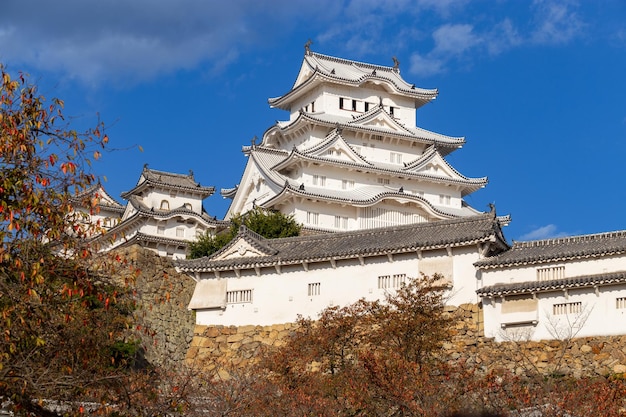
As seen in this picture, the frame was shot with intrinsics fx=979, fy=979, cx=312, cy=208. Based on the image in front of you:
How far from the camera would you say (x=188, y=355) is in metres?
32.8

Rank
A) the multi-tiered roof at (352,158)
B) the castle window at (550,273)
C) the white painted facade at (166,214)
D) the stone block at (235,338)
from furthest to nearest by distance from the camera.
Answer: the white painted facade at (166,214), the multi-tiered roof at (352,158), the stone block at (235,338), the castle window at (550,273)

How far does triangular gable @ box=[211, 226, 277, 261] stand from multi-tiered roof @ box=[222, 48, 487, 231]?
11.8 m

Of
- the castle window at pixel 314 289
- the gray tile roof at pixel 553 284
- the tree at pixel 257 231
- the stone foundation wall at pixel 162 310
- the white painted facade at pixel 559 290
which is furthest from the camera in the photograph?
the tree at pixel 257 231

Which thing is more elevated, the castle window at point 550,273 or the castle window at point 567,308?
the castle window at point 550,273

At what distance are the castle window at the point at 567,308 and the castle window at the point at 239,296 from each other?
1029 cm

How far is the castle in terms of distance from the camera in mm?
28031

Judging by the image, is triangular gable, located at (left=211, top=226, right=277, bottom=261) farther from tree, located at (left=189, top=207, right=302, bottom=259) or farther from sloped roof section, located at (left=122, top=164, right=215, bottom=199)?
sloped roof section, located at (left=122, top=164, right=215, bottom=199)

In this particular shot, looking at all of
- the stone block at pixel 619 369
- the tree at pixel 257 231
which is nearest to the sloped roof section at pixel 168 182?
the tree at pixel 257 231

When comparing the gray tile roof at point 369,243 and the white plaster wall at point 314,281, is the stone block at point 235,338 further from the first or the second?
the gray tile roof at point 369,243

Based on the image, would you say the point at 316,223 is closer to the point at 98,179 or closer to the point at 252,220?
the point at 252,220

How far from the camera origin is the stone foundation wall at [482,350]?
2670cm

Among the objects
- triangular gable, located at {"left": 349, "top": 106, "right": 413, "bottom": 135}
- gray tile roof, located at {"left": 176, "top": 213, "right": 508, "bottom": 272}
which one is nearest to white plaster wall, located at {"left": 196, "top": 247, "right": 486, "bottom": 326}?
gray tile roof, located at {"left": 176, "top": 213, "right": 508, "bottom": 272}

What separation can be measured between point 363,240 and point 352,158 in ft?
55.3

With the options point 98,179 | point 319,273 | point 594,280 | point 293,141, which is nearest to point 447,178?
point 293,141
